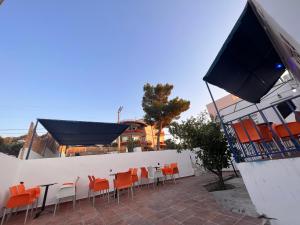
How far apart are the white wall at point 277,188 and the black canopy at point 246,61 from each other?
2132mm

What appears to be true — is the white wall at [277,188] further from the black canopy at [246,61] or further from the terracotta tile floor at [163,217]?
the black canopy at [246,61]

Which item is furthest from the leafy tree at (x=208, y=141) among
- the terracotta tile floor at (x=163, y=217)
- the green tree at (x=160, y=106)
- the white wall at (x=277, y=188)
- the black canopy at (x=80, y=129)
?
the green tree at (x=160, y=106)

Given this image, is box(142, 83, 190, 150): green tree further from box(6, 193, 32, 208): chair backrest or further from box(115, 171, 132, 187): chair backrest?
box(6, 193, 32, 208): chair backrest

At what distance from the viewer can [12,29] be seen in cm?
514

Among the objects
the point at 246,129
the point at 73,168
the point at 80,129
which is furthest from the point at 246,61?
the point at 73,168

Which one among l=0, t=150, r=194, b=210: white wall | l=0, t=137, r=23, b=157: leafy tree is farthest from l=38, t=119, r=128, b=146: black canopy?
l=0, t=137, r=23, b=157: leafy tree

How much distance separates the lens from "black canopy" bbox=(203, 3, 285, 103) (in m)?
2.52

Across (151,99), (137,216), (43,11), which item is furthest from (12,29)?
(151,99)

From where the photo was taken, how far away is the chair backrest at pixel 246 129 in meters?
2.83

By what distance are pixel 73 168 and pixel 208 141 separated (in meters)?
6.03

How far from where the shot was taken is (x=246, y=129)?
2.95 meters

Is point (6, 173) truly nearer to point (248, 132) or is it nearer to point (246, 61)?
point (248, 132)

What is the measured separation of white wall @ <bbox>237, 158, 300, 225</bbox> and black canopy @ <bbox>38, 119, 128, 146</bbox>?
594 centimetres

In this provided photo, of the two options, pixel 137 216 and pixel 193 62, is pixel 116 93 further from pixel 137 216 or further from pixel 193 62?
pixel 137 216
